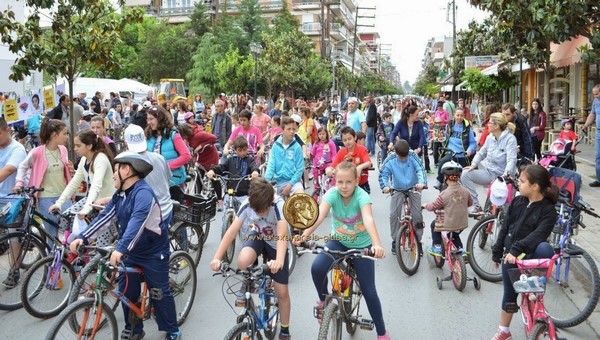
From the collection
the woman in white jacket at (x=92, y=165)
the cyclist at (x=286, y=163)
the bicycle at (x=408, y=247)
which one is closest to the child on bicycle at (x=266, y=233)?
the woman in white jacket at (x=92, y=165)

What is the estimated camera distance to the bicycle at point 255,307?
14.5ft

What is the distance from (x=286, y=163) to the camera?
8.43 m

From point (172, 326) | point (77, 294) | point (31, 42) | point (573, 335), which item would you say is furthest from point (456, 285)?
point (31, 42)

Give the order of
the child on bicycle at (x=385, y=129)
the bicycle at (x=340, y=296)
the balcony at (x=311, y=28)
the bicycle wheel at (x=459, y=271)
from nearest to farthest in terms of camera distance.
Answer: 1. the bicycle at (x=340, y=296)
2. the bicycle wheel at (x=459, y=271)
3. the child on bicycle at (x=385, y=129)
4. the balcony at (x=311, y=28)

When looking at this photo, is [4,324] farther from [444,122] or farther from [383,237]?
[444,122]

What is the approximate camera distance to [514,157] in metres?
8.57

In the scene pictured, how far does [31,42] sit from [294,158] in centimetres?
538

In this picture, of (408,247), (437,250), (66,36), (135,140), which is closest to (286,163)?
(408,247)

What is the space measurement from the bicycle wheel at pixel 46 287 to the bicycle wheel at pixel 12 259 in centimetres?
41

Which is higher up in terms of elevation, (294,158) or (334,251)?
(294,158)

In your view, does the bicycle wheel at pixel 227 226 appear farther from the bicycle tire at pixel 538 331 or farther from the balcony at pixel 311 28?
the balcony at pixel 311 28

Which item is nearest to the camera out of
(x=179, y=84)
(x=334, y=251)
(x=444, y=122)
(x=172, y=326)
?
(x=334, y=251)

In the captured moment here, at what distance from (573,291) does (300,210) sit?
3.27 metres

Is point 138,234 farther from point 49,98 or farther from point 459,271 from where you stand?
point 49,98
